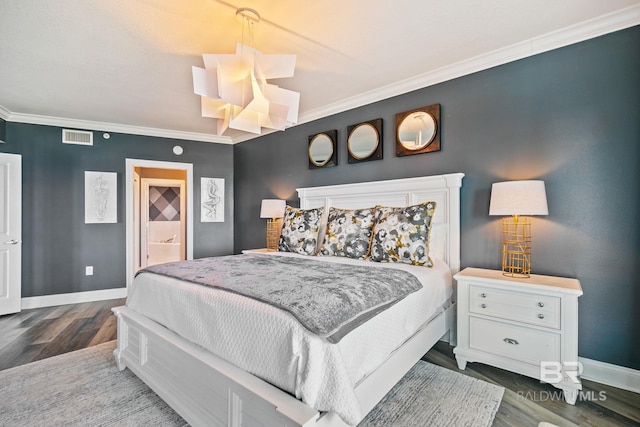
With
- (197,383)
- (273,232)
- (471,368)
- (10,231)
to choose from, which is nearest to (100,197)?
(10,231)

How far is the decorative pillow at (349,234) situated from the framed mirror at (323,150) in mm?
924

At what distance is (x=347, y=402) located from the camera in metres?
1.12

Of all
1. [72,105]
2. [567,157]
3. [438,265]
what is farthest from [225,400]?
[72,105]

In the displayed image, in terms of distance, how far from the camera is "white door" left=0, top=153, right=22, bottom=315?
3570 mm

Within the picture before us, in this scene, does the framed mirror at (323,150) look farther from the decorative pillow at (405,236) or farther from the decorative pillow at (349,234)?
the decorative pillow at (405,236)

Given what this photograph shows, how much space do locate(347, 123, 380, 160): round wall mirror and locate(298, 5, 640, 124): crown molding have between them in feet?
0.94

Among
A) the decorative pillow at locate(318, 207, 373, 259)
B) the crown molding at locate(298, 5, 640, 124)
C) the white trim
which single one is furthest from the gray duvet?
the crown molding at locate(298, 5, 640, 124)

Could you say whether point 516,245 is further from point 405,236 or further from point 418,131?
point 418,131

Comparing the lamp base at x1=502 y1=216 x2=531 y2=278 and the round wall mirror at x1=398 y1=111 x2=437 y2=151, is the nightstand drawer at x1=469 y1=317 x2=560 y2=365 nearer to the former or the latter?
the lamp base at x1=502 y1=216 x2=531 y2=278

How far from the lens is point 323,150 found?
3.73 meters

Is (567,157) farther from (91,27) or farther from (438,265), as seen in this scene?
(91,27)

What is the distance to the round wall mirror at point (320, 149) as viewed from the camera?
367 cm

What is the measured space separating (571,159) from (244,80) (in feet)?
7.73

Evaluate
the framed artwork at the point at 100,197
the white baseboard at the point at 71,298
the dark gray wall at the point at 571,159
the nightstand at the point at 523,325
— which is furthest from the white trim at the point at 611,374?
the framed artwork at the point at 100,197
